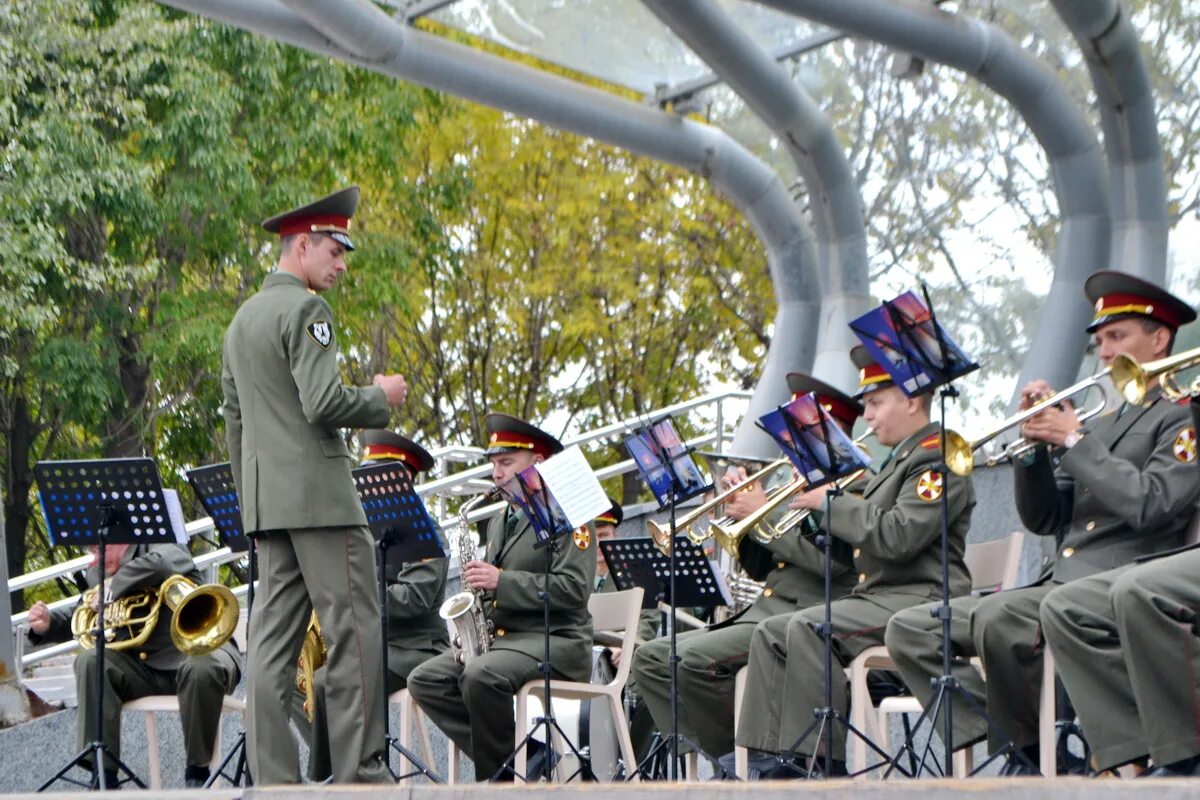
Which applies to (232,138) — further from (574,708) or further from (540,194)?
(574,708)

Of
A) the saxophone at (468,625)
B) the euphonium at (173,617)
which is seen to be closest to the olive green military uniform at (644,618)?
the saxophone at (468,625)

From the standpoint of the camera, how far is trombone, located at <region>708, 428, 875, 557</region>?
7301 millimetres

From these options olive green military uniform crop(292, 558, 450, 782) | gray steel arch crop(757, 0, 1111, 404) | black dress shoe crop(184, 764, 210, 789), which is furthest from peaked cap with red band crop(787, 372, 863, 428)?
gray steel arch crop(757, 0, 1111, 404)

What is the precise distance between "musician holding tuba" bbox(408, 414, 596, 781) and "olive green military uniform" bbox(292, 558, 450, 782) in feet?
1.03

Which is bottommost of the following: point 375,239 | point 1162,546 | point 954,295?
point 1162,546

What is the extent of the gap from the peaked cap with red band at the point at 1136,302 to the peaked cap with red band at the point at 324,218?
2.78 m

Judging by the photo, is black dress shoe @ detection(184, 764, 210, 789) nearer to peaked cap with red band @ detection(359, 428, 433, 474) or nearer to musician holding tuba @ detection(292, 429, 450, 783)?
musician holding tuba @ detection(292, 429, 450, 783)

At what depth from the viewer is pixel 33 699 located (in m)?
9.84

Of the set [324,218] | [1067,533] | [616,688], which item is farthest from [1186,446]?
[324,218]

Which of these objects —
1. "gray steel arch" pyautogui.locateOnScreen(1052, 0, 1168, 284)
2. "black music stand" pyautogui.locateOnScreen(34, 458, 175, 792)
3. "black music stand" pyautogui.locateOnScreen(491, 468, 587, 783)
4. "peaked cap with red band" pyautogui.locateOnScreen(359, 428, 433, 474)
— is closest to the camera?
"black music stand" pyautogui.locateOnScreen(34, 458, 175, 792)

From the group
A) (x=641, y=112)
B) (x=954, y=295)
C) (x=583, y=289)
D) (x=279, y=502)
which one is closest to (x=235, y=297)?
(x=583, y=289)

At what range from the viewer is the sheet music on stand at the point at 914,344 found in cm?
630

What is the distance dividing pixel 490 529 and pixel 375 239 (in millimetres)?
11121

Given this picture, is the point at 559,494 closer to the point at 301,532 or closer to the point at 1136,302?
the point at 301,532
